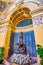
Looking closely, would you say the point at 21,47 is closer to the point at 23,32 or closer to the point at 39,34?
the point at 23,32

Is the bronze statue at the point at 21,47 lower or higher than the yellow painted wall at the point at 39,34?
lower

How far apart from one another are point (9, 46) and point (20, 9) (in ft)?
5.51

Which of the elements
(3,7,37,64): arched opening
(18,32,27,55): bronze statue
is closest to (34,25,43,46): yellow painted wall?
(3,7,37,64): arched opening

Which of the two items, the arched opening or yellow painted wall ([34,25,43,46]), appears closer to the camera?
yellow painted wall ([34,25,43,46])

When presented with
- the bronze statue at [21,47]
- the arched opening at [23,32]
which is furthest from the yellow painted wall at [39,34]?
the bronze statue at [21,47]

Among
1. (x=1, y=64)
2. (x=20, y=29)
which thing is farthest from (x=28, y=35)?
(x=1, y=64)

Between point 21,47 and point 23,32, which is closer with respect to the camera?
point 21,47

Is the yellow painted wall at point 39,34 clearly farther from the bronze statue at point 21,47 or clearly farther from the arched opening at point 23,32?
the bronze statue at point 21,47

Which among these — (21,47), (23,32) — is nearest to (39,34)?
(21,47)

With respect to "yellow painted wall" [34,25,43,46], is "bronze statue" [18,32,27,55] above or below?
below

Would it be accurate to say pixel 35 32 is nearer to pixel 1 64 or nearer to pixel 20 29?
pixel 20 29

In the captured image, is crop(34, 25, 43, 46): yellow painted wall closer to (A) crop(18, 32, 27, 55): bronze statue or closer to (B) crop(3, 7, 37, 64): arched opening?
(B) crop(3, 7, 37, 64): arched opening

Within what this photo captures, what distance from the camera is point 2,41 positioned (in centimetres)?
732

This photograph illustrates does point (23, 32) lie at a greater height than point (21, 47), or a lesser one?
greater
